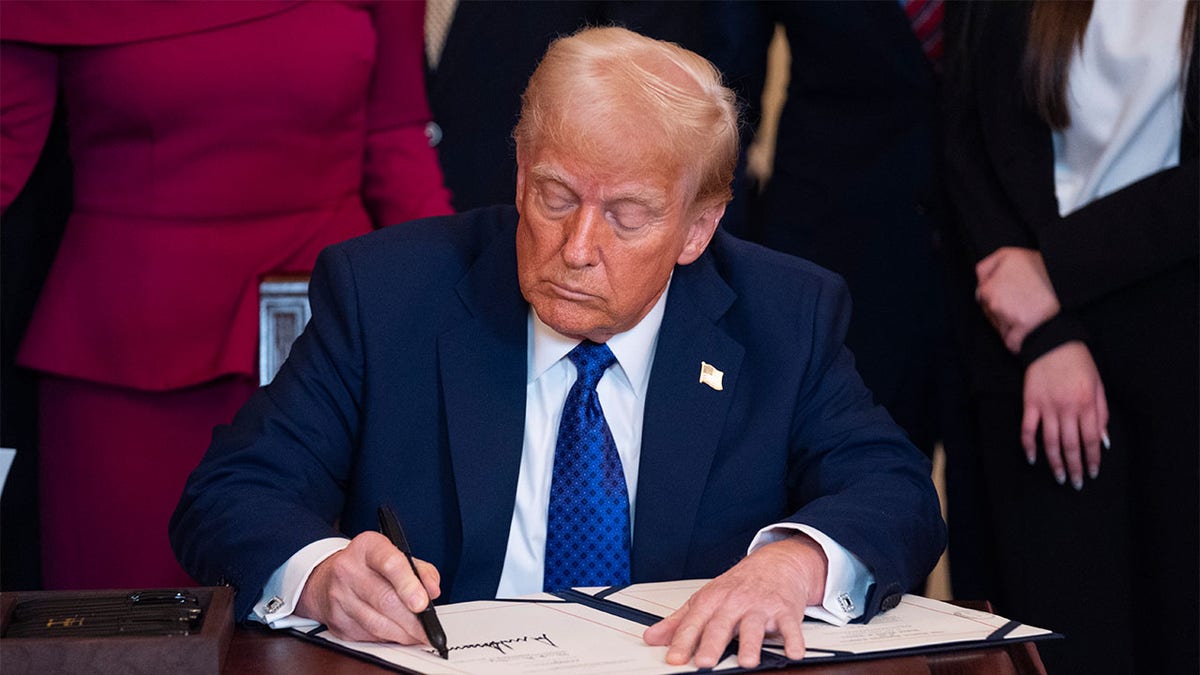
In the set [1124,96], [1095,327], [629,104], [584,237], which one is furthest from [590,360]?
[1124,96]

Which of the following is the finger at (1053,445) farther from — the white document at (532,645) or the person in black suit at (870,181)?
the white document at (532,645)

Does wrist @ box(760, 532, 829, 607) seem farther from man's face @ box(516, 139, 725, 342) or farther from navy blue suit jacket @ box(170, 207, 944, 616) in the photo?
man's face @ box(516, 139, 725, 342)

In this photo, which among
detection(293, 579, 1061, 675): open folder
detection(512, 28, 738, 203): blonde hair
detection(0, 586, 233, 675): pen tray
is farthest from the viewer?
detection(512, 28, 738, 203): blonde hair

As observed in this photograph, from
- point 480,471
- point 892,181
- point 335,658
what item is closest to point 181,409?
point 480,471

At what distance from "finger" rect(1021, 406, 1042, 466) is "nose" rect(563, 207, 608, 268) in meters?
1.03

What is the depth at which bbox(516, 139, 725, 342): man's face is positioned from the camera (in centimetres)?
197

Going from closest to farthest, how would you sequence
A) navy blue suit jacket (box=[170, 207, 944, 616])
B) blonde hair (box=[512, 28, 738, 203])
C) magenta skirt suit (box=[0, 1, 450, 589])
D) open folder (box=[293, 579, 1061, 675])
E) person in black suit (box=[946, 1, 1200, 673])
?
open folder (box=[293, 579, 1061, 675]) → blonde hair (box=[512, 28, 738, 203]) → navy blue suit jacket (box=[170, 207, 944, 616]) → person in black suit (box=[946, 1, 1200, 673]) → magenta skirt suit (box=[0, 1, 450, 589])

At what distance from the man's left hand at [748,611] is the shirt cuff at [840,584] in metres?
0.01

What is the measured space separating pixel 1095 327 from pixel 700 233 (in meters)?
0.87

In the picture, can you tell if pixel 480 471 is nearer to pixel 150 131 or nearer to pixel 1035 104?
pixel 150 131

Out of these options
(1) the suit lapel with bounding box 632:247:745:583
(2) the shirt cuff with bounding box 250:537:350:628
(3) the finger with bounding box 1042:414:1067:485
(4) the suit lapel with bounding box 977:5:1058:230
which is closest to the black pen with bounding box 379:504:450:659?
(2) the shirt cuff with bounding box 250:537:350:628

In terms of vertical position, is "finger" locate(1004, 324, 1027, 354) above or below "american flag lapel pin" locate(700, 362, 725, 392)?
above
